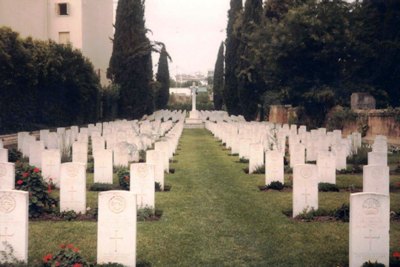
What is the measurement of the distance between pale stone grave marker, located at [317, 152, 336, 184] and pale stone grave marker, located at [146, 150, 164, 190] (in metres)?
4.31

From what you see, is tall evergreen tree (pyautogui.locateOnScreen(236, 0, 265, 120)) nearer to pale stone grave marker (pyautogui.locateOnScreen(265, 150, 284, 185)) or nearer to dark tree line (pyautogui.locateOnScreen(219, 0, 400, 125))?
dark tree line (pyautogui.locateOnScreen(219, 0, 400, 125))

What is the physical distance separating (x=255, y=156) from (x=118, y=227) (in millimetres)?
Result: 11055

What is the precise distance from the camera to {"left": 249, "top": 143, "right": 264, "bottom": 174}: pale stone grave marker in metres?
18.3

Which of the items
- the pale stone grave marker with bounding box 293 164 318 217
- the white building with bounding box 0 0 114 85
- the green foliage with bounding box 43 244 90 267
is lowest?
the green foliage with bounding box 43 244 90 267

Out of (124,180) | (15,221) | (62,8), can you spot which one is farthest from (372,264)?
(62,8)

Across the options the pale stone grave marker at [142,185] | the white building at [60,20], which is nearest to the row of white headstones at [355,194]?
the pale stone grave marker at [142,185]

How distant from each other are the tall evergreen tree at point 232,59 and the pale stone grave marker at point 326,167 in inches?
1510

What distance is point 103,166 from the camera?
15.2 metres

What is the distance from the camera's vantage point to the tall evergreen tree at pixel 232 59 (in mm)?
53844

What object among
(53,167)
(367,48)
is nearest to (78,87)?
(367,48)

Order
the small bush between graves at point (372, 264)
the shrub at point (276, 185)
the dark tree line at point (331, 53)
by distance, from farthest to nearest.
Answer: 1. the dark tree line at point (331, 53)
2. the shrub at point (276, 185)
3. the small bush between graves at point (372, 264)

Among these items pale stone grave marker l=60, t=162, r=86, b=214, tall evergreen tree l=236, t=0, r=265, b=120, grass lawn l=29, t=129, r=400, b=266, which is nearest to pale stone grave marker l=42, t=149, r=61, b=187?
grass lawn l=29, t=129, r=400, b=266

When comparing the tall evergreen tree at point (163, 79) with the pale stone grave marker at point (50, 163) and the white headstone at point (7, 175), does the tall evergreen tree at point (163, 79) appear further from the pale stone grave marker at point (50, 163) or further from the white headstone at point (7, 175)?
the white headstone at point (7, 175)

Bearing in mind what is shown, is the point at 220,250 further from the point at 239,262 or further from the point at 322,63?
the point at 322,63
